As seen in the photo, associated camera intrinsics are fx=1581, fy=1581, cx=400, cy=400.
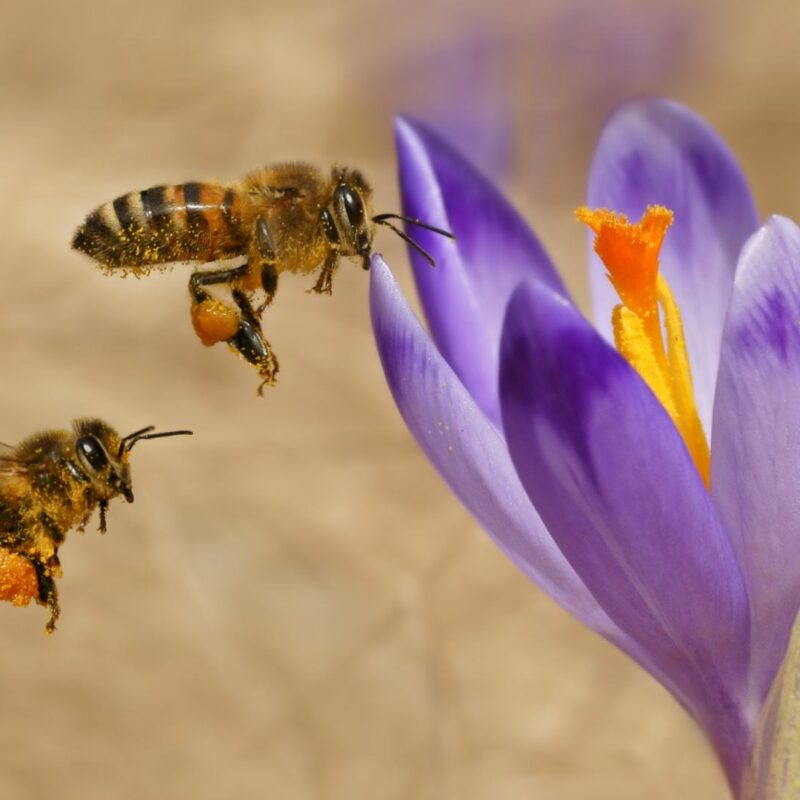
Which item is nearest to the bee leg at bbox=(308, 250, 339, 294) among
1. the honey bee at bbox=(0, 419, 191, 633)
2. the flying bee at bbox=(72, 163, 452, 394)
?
the flying bee at bbox=(72, 163, 452, 394)

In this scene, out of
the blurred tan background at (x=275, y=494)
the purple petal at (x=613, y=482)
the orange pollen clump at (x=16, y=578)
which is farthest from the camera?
the blurred tan background at (x=275, y=494)

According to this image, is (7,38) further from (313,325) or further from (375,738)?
(375,738)

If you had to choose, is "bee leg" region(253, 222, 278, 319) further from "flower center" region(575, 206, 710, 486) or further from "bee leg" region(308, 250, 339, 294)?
"flower center" region(575, 206, 710, 486)

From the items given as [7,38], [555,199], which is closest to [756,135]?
[555,199]

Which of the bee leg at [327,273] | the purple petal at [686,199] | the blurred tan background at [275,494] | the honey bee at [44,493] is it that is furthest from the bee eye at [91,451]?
the blurred tan background at [275,494]

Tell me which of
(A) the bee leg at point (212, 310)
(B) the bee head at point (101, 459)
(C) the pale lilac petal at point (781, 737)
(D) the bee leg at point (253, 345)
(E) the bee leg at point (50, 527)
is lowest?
(C) the pale lilac petal at point (781, 737)

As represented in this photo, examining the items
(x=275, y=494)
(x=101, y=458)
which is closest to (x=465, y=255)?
(x=101, y=458)

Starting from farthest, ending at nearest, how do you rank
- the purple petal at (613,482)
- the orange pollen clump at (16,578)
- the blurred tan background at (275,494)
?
the blurred tan background at (275,494) → the orange pollen clump at (16,578) → the purple petal at (613,482)

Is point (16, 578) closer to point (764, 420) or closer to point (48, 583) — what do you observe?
point (48, 583)

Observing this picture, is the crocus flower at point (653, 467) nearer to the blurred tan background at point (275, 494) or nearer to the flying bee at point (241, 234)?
the flying bee at point (241, 234)
